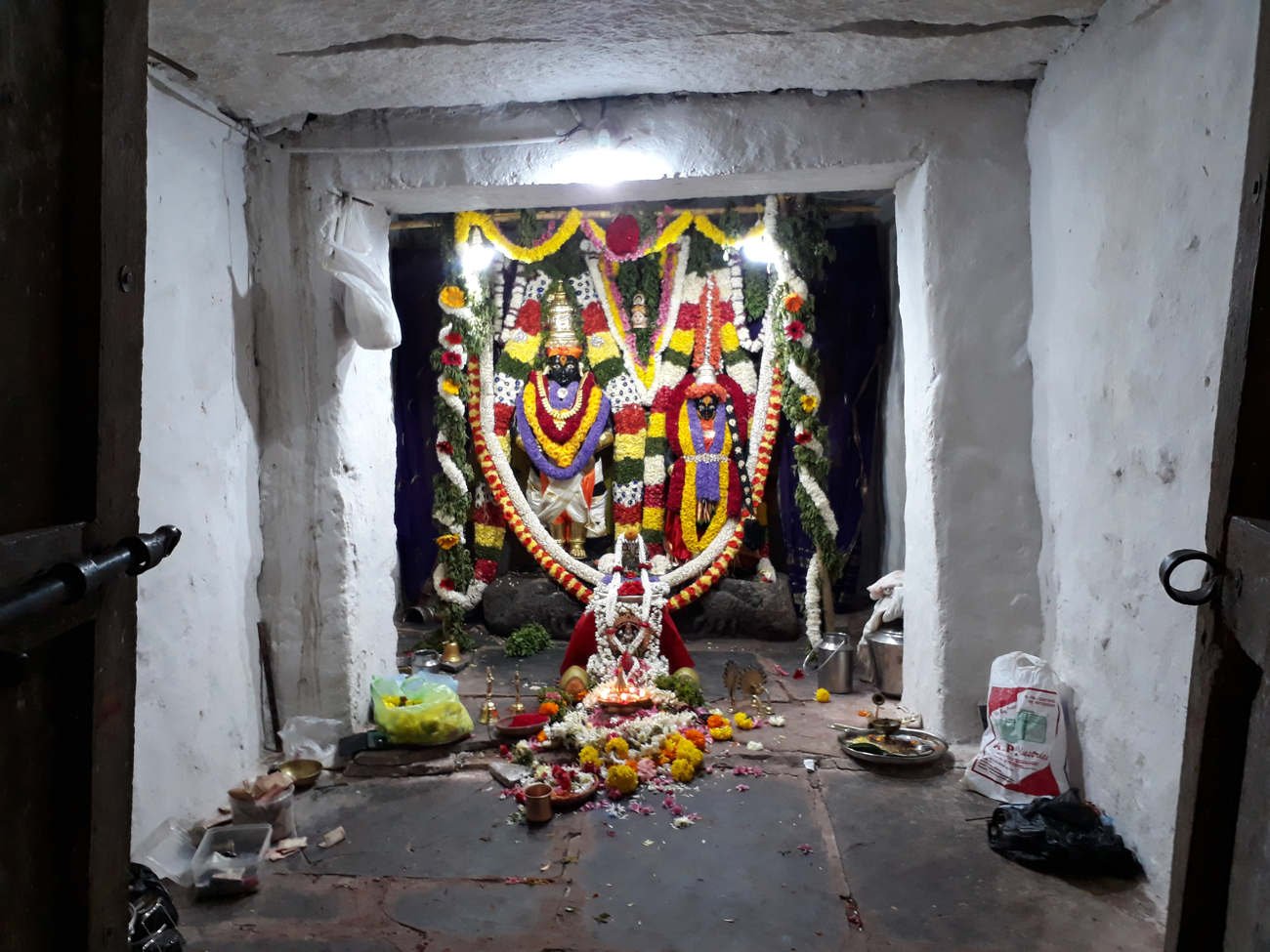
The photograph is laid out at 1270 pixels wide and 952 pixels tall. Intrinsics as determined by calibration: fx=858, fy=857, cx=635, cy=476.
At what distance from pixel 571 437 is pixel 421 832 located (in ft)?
10.1

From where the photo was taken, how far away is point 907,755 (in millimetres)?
3637

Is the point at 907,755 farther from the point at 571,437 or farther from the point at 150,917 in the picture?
the point at 571,437

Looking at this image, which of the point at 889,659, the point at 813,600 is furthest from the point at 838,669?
the point at 813,600

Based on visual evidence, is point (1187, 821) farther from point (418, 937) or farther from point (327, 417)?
point (327, 417)

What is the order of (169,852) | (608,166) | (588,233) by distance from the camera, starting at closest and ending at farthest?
1. (169,852)
2. (608,166)
3. (588,233)

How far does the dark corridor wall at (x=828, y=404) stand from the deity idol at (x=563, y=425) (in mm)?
870

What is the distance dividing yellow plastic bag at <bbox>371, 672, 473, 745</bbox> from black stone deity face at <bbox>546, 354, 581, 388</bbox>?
8.02 ft

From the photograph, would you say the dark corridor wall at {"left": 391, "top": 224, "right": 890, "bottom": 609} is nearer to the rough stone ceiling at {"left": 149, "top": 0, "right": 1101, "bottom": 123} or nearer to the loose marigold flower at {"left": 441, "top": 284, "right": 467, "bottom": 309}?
the loose marigold flower at {"left": 441, "top": 284, "right": 467, "bottom": 309}

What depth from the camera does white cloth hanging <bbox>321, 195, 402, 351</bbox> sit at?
379cm

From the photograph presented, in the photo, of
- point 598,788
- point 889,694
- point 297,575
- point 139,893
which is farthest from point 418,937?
point 889,694

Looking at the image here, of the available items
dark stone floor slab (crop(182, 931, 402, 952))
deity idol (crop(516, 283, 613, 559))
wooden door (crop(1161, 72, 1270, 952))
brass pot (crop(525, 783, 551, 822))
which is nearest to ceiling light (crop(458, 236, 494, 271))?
deity idol (crop(516, 283, 613, 559))

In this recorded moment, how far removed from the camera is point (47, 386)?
105 cm

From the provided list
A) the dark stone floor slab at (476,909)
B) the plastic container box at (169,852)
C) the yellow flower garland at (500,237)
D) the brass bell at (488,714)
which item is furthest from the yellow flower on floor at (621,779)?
the yellow flower garland at (500,237)

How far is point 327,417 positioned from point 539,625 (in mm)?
2408
